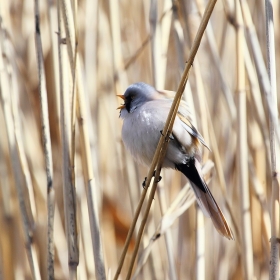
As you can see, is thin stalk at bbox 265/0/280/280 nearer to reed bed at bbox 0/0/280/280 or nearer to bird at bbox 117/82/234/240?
reed bed at bbox 0/0/280/280

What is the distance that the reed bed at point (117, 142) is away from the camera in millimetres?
1303

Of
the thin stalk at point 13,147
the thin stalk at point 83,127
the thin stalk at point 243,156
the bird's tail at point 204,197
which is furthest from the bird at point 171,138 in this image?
the thin stalk at point 13,147

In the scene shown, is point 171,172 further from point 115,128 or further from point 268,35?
point 268,35

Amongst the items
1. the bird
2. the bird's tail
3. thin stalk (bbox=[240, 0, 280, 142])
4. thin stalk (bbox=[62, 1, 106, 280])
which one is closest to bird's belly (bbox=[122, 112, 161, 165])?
the bird

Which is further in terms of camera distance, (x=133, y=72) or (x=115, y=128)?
(x=133, y=72)

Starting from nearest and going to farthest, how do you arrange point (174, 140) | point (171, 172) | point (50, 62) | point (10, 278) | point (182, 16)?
point (174, 140) → point (182, 16) → point (10, 278) → point (50, 62) → point (171, 172)

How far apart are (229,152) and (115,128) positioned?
0.48 metres

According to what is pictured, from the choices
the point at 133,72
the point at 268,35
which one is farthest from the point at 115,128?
the point at 268,35

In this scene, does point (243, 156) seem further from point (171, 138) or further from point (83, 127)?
point (83, 127)

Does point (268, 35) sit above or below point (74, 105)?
above

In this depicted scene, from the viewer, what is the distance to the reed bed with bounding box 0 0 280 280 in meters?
1.30

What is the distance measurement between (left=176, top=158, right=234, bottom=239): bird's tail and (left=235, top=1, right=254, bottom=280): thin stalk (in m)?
0.13

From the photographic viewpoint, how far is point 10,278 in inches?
67.7

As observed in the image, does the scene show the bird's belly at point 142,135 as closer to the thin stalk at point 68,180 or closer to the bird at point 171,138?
the bird at point 171,138
